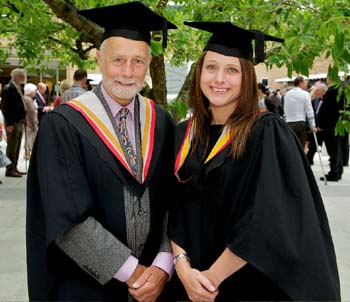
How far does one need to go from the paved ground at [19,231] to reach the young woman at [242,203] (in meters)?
2.34

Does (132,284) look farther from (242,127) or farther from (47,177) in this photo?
(242,127)

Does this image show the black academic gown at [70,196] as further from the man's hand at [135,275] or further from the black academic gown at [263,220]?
the black academic gown at [263,220]

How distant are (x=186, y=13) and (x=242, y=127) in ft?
14.2

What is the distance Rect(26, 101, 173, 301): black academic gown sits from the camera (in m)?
2.03

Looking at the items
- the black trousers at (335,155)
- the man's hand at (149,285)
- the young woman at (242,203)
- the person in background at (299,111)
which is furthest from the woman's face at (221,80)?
the black trousers at (335,155)

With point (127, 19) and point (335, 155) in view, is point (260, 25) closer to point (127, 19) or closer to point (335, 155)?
point (127, 19)

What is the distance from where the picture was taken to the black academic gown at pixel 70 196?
2.03 m

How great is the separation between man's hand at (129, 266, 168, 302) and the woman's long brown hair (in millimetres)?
538

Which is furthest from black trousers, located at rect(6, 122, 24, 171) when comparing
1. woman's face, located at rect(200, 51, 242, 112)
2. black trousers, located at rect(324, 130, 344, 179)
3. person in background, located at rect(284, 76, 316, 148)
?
woman's face, located at rect(200, 51, 242, 112)

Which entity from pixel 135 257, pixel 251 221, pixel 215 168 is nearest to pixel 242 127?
pixel 215 168

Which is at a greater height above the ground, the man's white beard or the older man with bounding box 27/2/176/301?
the man's white beard

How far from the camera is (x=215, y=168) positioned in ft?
6.93

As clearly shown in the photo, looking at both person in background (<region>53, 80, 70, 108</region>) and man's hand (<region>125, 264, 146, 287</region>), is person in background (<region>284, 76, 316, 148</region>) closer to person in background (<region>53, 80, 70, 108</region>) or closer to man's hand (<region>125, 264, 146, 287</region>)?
person in background (<region>53, 80, 70, 108</region>)

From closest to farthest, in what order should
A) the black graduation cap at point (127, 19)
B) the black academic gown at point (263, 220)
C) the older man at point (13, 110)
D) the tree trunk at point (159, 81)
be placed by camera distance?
the black academic gown at point (263, 220), the black graduation cap at point (127, 19), the tree trunk at point (159, 81), the older man at point (13, 110)
